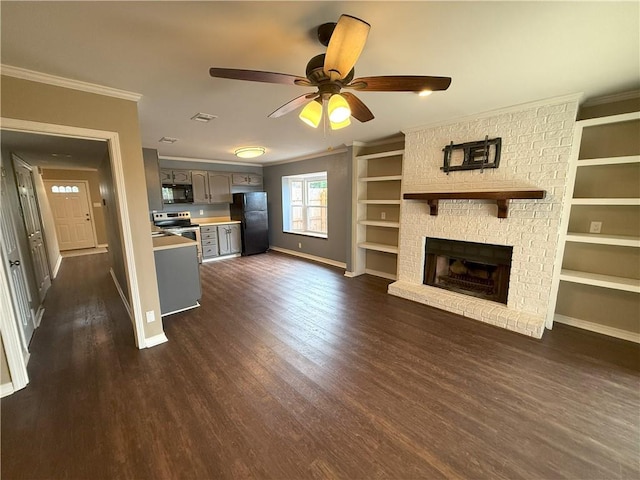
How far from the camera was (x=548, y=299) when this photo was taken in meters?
2.78

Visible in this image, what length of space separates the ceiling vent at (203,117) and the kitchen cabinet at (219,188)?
3.36 m

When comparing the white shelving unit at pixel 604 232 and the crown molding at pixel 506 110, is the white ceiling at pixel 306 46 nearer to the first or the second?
the crown molding at pixel 506 110

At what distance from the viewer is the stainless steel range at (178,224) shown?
5477mm

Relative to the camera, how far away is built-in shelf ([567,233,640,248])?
2.34 meters

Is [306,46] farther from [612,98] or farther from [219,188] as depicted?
[219,188]

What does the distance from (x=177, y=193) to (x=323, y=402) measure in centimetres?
565

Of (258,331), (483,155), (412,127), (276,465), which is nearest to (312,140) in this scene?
(412,127)

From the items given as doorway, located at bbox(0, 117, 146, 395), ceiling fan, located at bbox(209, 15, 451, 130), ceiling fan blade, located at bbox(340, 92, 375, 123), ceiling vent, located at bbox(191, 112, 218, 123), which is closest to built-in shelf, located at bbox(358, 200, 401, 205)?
ceiling fan blade, located at bbox(340, 92, 375, 123)

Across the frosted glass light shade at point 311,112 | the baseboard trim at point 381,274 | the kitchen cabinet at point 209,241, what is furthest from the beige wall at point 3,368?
the baseboard trim at point 381,274

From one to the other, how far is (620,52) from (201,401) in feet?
12.7

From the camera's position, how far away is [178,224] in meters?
5.71

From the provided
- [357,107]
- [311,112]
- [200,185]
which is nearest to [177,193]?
[200,185]

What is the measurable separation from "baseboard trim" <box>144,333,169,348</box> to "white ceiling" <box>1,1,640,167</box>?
2381mm

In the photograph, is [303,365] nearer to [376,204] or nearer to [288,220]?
[376,204]
